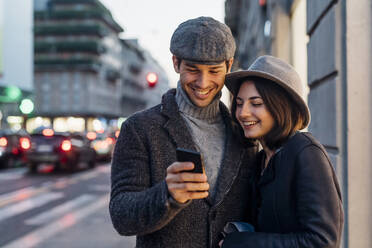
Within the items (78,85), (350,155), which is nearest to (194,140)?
(350,155)

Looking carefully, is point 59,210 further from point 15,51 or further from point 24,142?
point 15,51

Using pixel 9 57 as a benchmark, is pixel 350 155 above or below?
below

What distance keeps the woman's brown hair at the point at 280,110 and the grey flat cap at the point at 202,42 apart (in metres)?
0.21

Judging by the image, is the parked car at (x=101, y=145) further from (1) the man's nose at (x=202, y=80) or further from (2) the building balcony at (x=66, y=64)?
(2) the building balcony at (x=66, y=64)

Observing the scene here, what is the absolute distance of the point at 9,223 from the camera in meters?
6.78

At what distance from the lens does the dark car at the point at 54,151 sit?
13.6m

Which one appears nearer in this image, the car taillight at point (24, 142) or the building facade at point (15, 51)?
the car taillight at point (24, 142)

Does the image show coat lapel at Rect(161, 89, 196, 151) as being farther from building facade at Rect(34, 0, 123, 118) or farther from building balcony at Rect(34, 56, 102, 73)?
building balcony at Rect(34, 56, 102, 73)

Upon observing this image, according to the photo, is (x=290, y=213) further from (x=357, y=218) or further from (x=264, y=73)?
(x=357, y=218)

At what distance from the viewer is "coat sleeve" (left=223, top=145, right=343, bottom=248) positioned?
1287mm

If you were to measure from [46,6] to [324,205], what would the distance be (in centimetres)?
6147

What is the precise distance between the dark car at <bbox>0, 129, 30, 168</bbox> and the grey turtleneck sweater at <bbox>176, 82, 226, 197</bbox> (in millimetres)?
14891

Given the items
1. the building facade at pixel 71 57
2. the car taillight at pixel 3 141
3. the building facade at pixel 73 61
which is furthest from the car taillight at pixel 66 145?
the building facade at pixel 71 57

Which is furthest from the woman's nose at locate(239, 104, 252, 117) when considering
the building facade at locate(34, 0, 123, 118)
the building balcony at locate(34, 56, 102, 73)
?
the building balcony at locate(34, 56, 102, 73)
